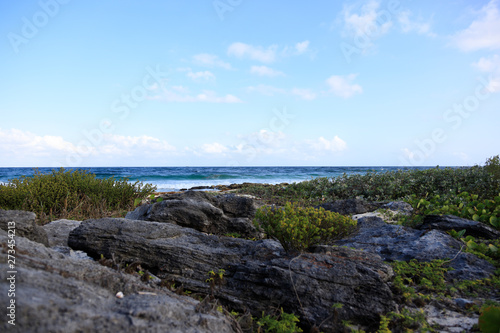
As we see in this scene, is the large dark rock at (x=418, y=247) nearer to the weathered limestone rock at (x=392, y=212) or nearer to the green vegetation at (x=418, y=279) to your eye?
the green vegetation at (x=418, y=279)

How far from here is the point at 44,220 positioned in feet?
27.5

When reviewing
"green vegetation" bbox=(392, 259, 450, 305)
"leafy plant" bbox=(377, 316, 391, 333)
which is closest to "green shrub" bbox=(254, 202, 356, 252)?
"green vegetation" bbox=(392, 259, 450, 305)

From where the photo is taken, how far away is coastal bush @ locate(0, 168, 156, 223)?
9344mm

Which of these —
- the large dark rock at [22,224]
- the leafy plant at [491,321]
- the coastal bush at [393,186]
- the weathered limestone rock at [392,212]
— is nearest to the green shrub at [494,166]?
the coastal bush at [393,186]

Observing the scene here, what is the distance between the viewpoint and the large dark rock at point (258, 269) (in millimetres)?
3727

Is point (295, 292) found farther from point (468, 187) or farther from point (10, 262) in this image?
point (468, 187)

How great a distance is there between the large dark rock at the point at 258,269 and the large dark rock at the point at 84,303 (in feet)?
3.52

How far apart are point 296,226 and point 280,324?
173 cm

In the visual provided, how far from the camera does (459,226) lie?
6492 mm

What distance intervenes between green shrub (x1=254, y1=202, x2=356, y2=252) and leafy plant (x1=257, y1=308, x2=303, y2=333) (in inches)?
56.6

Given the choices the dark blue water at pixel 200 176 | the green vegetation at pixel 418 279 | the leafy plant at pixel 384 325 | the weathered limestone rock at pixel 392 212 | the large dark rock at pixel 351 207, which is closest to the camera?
the leafy plant at pixel 384 325

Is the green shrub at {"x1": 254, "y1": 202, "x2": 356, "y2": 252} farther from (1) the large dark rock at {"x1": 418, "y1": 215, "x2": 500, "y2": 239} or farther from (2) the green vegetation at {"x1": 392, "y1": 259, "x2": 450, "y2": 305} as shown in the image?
(1) the large dark rock at {"x1": 418, "y1": 215, "x2": 500, "y2": 239}

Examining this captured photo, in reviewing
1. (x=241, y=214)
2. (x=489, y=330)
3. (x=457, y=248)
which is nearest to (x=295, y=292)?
(x=489, y=330)

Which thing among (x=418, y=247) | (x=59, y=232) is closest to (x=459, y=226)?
(x=418, y=247)
